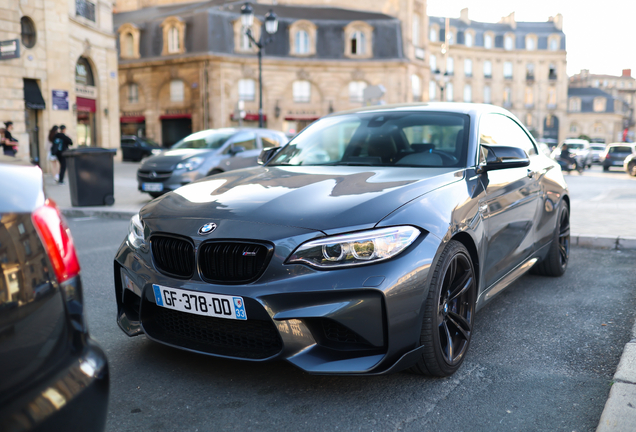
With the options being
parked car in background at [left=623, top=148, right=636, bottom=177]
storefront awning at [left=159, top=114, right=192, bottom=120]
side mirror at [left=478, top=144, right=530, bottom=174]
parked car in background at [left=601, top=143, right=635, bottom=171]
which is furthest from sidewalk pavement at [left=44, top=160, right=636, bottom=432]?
storefront awning at [left=159, top=114, right=192, bottom=120]

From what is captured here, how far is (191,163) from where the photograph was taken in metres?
11.4

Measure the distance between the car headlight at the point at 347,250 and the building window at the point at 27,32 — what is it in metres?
21.0

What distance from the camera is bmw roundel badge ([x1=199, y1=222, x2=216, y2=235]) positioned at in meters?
2.79

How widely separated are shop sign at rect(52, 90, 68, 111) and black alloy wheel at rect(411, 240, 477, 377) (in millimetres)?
21519

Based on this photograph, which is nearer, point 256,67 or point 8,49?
point 8,49

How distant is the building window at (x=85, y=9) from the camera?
24.3 metres

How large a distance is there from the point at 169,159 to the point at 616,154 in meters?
24.7

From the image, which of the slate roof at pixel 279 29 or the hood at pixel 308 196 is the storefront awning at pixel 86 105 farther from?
the hood at pixel 308 196

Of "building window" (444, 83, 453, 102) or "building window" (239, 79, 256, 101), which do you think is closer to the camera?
"building window" (239, 79, 256, 101)

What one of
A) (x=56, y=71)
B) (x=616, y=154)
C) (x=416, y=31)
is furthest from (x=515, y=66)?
(x=56, y=71)

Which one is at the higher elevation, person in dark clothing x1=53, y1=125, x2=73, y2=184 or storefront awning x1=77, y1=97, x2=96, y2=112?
storefront awning x1=77, y1=97, x2=96, y2=112

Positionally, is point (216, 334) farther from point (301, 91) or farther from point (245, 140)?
point (301, 91)

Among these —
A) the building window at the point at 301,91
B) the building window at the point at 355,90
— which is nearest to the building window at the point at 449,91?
the building window at the point at 355,90

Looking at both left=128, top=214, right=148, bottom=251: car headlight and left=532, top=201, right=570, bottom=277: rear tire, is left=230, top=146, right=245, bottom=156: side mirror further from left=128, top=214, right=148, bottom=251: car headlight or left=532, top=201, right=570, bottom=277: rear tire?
left=128, top=214, right=148, bottom=251: car headlight
